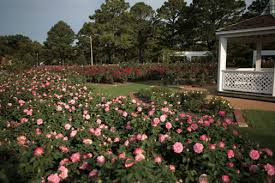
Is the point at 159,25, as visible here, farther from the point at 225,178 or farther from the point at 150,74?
the point at 225,178

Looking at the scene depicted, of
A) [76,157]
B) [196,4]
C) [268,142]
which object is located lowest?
[268,142]

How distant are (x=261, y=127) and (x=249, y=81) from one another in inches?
164

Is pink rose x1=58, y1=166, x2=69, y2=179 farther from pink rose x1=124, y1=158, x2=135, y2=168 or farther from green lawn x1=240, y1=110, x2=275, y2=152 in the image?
green lawn x1=240, y1=110, x2=275, y2=152

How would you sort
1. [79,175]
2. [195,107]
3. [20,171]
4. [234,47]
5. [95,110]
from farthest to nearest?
[234,47], [195,107], [95,110], [79,175], [20,171]

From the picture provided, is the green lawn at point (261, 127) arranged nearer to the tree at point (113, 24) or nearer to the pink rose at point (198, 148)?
the pink rose at point (198, 148)

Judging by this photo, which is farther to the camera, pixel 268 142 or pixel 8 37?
pixel 8 37

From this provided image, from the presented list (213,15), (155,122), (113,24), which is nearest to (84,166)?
(155,122)

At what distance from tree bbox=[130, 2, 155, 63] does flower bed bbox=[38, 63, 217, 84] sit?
64.9 ft

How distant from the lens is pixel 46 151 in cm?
219

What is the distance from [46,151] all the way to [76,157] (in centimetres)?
33

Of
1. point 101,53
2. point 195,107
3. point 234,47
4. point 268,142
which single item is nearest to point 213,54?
point 234,47

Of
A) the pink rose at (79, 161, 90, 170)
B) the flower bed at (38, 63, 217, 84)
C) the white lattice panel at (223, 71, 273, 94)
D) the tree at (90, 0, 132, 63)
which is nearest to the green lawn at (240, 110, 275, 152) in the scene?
the white lattice panel at (223, 71, 273, 94)

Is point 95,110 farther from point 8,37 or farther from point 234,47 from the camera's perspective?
point 8,37

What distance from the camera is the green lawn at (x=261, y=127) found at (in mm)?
4457
